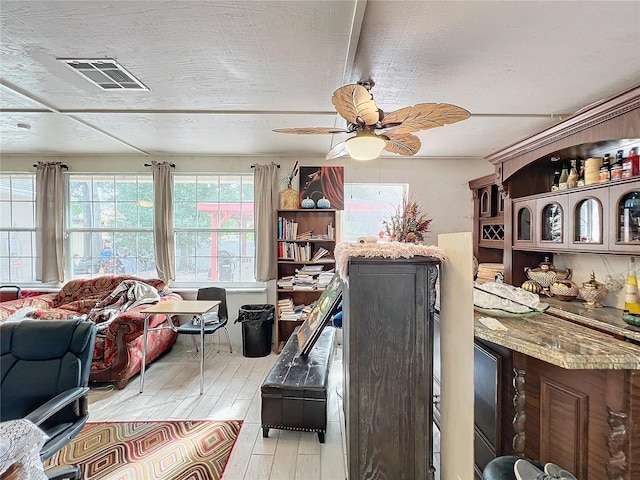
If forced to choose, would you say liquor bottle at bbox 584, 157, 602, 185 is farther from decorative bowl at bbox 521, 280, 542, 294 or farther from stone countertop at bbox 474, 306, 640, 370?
stone countertop at bbox 474, 306, 640, 370

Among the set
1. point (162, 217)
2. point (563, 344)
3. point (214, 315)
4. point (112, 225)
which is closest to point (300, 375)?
point (563, 344)

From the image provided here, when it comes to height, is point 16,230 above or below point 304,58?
below

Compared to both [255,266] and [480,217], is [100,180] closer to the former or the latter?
[255,266]

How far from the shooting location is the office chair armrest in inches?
52.7

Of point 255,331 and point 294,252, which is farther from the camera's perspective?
point 294,252

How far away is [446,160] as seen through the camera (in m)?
4.30

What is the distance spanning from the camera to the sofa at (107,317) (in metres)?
2.96

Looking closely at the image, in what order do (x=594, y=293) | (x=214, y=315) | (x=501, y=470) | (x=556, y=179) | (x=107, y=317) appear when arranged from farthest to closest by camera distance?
1. (x=214, y=315)
2. (x=107, y=317)
3. (x=556, y=179)
4. (x=594, y=293)
5. (x=501, y=470)

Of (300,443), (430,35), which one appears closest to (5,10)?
(430,35)

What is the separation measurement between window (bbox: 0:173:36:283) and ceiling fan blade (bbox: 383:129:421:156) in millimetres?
5089

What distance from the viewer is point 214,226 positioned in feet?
14.3

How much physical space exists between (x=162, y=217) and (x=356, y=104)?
136 inches

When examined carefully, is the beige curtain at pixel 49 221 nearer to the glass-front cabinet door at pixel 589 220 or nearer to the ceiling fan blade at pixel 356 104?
the ceiling fan blade at pixel 356 104

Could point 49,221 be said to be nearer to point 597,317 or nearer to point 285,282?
point 285,282
